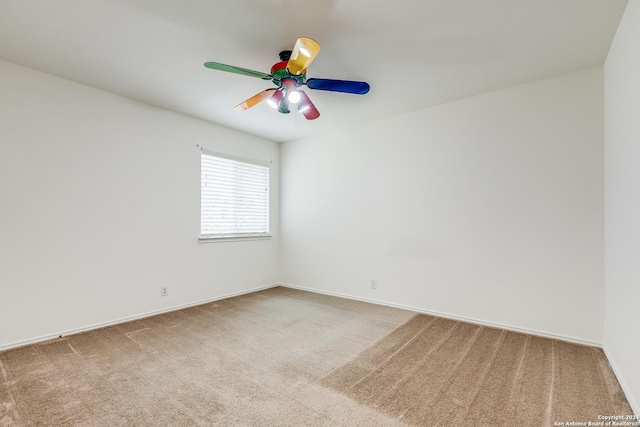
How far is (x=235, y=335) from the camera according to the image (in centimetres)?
278

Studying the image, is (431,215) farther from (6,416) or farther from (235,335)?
(6,416)

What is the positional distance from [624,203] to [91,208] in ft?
14.6

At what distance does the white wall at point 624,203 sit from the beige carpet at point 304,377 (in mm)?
277

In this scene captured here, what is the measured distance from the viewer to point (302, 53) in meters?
1.78

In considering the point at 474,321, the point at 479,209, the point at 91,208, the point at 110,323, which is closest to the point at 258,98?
the point at 91,208

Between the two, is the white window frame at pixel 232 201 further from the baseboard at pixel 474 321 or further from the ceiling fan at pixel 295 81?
the ceiling fan at pixel 295 81

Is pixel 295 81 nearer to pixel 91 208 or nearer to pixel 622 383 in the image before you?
pixel 91 208

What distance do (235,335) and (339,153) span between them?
108 inches

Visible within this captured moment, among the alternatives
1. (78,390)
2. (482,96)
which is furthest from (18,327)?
(482,96)

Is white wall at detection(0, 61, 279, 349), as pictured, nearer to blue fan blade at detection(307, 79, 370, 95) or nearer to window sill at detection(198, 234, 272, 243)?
window sill at detection(198, 234, 272, 243)

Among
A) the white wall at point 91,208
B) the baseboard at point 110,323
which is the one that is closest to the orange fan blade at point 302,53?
the white wall at point 91,208

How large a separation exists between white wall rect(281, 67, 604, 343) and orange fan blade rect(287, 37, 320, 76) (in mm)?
2064

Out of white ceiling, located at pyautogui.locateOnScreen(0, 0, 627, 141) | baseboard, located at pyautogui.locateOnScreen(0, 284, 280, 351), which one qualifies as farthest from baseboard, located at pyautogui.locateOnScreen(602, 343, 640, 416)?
baseboard, located at pyautogui.locateOnScreen(0, 284, 280, 351)

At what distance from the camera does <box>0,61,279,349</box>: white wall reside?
251cm
